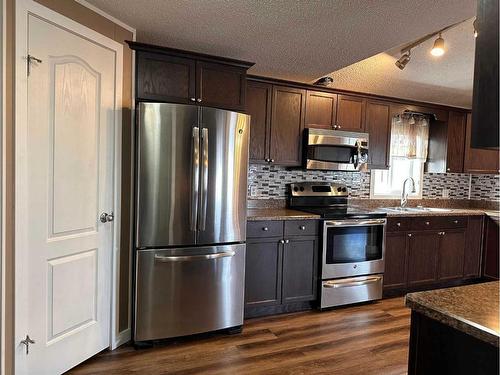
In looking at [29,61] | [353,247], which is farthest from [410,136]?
[29,61]

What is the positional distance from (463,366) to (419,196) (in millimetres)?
4033

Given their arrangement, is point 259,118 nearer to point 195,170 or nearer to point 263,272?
point 195,170

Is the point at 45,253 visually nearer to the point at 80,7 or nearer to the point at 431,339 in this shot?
the point at 80,7

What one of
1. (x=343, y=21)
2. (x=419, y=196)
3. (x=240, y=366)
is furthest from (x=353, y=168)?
(x=240, y=366)

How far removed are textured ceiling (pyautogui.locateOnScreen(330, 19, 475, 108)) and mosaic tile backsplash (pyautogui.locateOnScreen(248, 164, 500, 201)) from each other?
1001 mm

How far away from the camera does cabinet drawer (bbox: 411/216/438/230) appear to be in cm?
374

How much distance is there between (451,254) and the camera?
4.03 meters

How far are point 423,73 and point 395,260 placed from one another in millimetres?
1935

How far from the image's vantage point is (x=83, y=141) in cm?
216

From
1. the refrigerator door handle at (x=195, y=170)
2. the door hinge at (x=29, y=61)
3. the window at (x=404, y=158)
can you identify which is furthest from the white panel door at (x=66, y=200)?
the window at (x=404, y=158)

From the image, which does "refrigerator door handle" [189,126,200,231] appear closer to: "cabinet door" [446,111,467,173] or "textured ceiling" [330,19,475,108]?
"textured ceiling" [330,19,475,108]

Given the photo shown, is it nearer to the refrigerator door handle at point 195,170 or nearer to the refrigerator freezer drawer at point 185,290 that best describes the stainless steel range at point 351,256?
the refrigerator freezer drawer at point 185,290

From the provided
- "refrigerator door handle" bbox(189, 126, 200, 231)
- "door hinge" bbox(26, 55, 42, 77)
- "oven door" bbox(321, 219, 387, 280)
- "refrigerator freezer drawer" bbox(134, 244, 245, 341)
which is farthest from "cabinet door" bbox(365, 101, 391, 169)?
"door hinge" bbox(26, 55, 42, 77)

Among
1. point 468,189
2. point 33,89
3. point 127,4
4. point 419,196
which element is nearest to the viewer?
point 33,89
